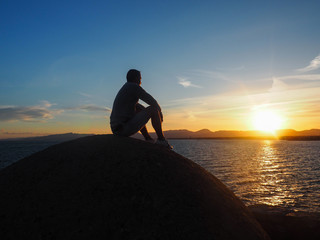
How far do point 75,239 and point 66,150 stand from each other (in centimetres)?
194

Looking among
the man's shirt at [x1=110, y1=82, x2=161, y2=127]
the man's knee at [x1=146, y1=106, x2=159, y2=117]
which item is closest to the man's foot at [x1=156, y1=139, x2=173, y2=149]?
the man's knee at [x1=146, y1=106, x2=159, y2=117]

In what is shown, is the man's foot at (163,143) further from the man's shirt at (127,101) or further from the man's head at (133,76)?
the man's head at (133,76)

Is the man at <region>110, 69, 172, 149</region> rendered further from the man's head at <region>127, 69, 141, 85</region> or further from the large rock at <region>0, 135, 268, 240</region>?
the large rock at <region>0, 135, 268, 240</region>

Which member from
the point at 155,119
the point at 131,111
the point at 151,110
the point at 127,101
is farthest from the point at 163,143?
the point at 127,101

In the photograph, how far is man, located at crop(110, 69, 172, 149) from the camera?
4699mm

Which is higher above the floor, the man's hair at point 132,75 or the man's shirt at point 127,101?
the man's hair at point 132,75

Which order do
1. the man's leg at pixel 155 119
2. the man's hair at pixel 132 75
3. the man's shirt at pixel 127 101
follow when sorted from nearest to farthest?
the man's shirt at pixel 127 101 < the man's leg at pixel 155 119 < the man's hair at pixel 132 75

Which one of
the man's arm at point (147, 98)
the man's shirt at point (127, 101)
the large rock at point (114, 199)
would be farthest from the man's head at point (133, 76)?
the large rock at point (114, 199)

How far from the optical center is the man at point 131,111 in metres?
4.70

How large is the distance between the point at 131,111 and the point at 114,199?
2242mm

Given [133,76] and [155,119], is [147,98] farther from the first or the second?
[133,76]

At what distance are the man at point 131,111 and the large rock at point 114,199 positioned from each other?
738 mm

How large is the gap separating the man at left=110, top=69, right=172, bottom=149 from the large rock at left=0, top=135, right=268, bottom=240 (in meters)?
0.74

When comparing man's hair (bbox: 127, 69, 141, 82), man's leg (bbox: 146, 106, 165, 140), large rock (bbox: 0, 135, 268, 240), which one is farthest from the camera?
man's hair (bbox: 127, 69, 141, 82)
